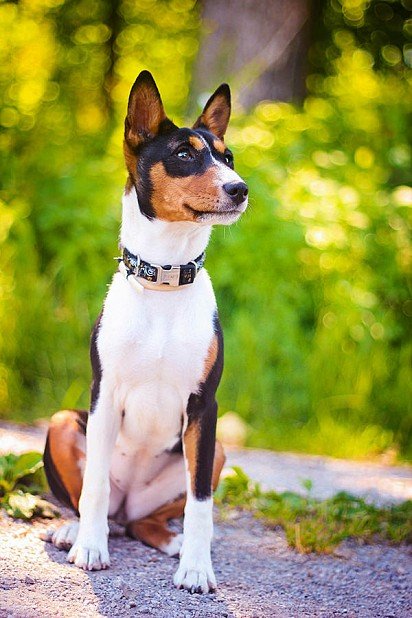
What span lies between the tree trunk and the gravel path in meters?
5.05

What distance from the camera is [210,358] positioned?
3.20 meters

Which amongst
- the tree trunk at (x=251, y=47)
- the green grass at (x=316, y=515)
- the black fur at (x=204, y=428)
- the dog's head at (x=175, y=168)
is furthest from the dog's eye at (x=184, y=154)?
the tree trunk at (x=251, y=47)

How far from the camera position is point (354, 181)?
25.3ft

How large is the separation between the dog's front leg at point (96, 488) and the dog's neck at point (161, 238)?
55 cm

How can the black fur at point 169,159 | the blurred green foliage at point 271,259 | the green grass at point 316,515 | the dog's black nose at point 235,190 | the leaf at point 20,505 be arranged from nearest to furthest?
the dog's black nose at point 235,190, the black fur at point 169,159, the leaf at point 20,505, the green grass at point 316,515, the blurred green foliage at point 271,259

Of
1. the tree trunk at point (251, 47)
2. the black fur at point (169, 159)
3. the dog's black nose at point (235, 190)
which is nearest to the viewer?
the dog's black nose at point (235, 190)

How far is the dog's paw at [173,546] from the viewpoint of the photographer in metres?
3.52

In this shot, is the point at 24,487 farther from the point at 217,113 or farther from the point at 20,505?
the point at 217,113

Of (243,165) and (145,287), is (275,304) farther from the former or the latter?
(145,287)

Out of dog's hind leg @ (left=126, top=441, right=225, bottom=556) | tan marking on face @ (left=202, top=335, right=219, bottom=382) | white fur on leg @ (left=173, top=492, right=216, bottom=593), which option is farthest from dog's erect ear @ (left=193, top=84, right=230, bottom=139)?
white fur on leg @ (left=173, top=492, right=216, bottom=593)

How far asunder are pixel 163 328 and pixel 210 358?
22 cm

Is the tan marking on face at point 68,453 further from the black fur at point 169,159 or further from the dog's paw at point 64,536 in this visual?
the black fur at point 169,159

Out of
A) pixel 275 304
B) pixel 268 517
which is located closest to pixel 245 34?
pixel 275 304

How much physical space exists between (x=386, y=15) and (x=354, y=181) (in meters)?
3.94
